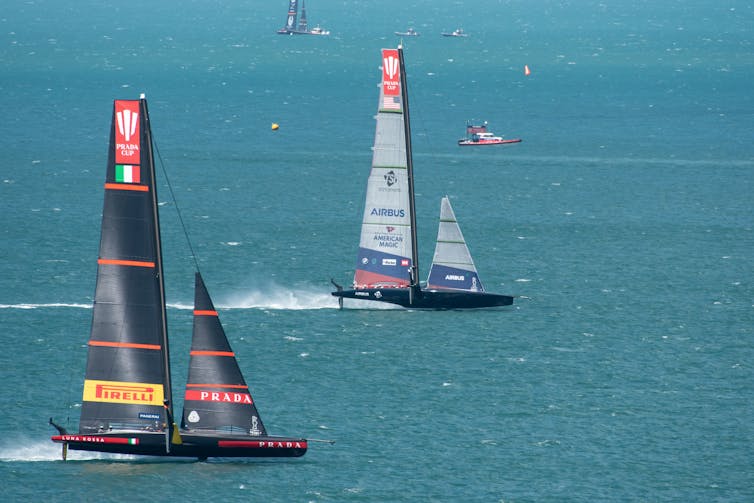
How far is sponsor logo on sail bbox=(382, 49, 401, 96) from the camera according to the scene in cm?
9044

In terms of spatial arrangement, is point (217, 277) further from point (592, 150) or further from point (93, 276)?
point (592, 150)

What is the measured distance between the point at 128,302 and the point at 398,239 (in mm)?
32559

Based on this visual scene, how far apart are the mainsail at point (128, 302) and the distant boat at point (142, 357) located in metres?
0.04

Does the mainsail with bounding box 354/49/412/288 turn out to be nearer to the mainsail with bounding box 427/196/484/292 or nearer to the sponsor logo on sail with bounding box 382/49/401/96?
the sponsor logo on sail with bounding box 382/49/401/96

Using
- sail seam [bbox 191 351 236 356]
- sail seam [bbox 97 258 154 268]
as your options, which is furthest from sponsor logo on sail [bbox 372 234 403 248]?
sail seam [bbox 97 258 154 268]

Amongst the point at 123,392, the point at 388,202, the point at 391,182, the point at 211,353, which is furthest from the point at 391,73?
the point at 123,392

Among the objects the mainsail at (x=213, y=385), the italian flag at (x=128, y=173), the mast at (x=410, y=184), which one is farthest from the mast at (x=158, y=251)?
the mast at (x=410, y=184)

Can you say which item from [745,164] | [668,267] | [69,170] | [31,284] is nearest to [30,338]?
[31,284]

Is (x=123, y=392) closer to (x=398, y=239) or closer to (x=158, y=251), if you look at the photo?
(x=158, y=251)

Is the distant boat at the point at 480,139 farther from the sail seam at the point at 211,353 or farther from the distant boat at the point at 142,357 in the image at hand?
the sail seam at the point at 211,353

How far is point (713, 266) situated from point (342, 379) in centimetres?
4177

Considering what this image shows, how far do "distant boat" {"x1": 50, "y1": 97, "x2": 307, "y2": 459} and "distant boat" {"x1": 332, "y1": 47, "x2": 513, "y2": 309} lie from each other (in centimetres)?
2789

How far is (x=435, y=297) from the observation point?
9581 cm

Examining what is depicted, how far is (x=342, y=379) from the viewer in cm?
8369
